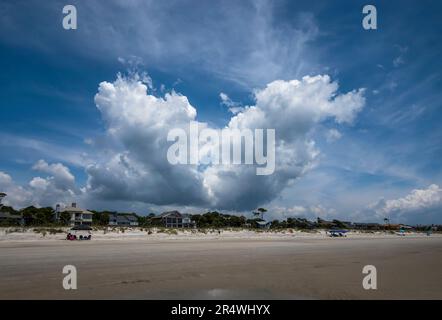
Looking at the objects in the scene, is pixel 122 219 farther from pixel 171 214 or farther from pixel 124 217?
pixel 171 214

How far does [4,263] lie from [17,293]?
8.29 meters

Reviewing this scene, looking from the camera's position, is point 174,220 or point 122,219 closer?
point 122,219

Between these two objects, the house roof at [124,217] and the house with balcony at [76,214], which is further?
the house roof at [124,217]

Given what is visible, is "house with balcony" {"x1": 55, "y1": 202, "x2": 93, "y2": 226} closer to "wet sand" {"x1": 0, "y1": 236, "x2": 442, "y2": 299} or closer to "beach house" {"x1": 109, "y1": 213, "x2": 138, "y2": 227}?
"beach house" {"x1": 109, "y1": 213, "x2": 138, "y2": 227}

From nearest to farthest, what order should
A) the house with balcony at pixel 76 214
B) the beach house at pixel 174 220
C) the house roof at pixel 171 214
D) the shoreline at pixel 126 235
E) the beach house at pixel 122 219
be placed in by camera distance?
the shoreline at pixel 126 235 → the house with balcony at pixel 76 214 → the beach house at pixel 122 219 → the beach house at pixel 174 220 → the house roof at pixel 171 214

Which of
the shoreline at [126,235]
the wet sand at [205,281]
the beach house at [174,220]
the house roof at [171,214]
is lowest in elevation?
the beach house at [174,220]

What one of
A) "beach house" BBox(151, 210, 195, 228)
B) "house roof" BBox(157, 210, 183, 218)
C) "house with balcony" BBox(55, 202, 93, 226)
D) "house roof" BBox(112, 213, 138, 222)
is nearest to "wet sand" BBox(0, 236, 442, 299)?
"house with balcony" BBox(55, 202, 93, 226)

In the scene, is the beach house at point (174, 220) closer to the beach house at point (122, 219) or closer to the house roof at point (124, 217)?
the house roof at point (124, 217)

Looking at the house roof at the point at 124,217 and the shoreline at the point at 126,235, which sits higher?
the shoreline at the point at 126,235

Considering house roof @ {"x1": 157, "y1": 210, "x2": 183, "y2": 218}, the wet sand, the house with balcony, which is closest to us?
the wet sand

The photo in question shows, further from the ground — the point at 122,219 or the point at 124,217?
the point at 124,217

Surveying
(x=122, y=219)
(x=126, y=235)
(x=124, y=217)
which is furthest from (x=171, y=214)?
(x=126, y=235)

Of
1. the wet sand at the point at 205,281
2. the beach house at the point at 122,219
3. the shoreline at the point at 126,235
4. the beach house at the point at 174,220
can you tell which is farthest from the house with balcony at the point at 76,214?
the wet sand at the point at 205,281
